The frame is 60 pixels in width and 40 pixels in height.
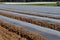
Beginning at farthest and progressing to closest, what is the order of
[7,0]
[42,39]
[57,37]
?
[7,0], [57,37], [42,39]

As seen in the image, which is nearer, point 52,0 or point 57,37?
point 57,37

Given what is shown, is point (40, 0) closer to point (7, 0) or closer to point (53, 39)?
point (7, 0)

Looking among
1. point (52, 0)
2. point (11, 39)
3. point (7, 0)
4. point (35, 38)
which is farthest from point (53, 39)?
point (7, 0)

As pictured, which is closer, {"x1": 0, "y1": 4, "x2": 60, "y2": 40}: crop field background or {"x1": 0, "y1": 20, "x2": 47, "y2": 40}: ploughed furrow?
{"x1": 0, "y1": 20, "x2": 47, "y2": 40}: ploughed furrow

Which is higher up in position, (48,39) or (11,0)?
(48,39)

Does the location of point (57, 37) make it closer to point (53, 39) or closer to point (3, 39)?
point (53, 39)

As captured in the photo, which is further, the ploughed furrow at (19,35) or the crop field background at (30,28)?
the crop field background at (30,28)

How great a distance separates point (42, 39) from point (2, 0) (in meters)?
54.3

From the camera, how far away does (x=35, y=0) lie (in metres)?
60.2

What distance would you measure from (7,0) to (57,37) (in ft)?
176

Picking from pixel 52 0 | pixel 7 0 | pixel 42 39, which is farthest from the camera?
pixel 7 0

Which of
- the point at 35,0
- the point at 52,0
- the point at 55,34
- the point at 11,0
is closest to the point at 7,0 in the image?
the point at 11,0

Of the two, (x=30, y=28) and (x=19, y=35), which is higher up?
(x=19, y=35)

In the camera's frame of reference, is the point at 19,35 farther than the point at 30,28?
No
